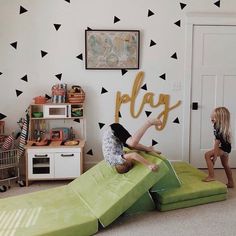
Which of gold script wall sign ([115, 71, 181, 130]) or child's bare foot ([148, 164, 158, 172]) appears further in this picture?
gold script wall sign ([115, 71, 181, 130])

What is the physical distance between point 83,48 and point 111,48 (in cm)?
38

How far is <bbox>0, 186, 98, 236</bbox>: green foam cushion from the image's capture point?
2691mm

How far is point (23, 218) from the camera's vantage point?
2.90 meters

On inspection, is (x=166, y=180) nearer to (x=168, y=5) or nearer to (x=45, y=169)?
(x=45, y=169)

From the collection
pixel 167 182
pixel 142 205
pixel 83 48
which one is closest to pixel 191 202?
pixel 167 182

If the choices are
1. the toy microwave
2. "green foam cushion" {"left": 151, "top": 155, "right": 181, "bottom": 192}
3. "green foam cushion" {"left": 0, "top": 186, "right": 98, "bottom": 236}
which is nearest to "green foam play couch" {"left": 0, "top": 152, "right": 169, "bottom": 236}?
"green foam cushion" {"left": 0, "top": 186, "right": 98, "bottom": 236}

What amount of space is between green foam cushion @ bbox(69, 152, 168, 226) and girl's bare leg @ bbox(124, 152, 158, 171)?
0.13ft

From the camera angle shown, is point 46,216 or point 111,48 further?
point 111,48

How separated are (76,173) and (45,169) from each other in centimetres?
39

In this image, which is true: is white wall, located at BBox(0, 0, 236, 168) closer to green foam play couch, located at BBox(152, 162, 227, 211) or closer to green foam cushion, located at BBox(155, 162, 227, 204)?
green foam cushion, located at BBox(155, 162, 227, 204)

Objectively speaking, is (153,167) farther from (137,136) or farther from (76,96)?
(76,96)

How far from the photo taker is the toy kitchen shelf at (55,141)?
13.5 ft

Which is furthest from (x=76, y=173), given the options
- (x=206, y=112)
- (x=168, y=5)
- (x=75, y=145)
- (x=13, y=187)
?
(x=168, y=5)

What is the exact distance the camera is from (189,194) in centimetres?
337
